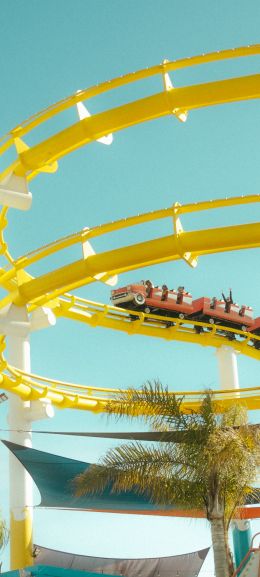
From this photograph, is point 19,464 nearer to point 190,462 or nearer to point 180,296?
point 190,462

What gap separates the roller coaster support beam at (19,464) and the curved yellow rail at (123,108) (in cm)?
471

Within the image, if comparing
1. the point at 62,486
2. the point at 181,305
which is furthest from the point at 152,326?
the point at 62,486

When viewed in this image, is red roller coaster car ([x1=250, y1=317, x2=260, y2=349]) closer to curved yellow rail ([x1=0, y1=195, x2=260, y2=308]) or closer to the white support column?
the white support column

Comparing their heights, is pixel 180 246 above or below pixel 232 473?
above

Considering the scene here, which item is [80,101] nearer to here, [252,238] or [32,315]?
[252,238]

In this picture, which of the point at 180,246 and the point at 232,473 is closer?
the point at 232,473

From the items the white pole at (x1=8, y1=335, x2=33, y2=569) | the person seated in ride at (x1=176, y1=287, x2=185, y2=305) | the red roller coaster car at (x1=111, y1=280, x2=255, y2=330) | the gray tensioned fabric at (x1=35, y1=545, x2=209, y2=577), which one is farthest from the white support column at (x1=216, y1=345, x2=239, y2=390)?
the white pole at (x1=8, y1=335, x2=33, y2=569)

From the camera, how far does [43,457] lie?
1684 cm

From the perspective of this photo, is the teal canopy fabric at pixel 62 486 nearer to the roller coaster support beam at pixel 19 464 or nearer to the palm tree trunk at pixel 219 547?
the roller coaster support beam at pixel 19 464

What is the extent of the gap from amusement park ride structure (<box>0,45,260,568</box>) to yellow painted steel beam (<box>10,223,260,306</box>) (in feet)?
0.05

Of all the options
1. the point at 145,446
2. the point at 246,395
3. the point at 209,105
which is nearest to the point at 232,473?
the point at 145,446

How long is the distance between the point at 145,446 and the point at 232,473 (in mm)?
1417

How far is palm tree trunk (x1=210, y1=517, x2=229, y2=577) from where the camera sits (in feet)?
39.9

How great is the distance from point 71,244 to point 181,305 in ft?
32.3
